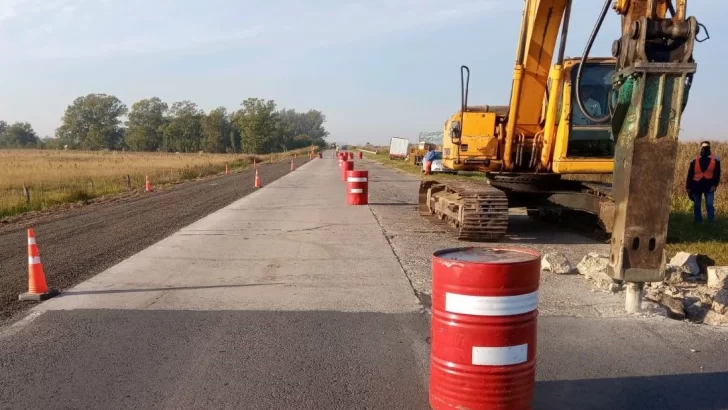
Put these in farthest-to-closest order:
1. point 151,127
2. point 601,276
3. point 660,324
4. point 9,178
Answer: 1. point 151,127
2. point 9,178
3. point 601,276
4. point 660,324

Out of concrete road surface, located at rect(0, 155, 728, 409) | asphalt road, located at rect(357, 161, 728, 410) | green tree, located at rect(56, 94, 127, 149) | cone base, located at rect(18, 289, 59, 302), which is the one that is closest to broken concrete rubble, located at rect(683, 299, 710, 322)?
asphalt road, located at rect(357, 161, 728, 410)

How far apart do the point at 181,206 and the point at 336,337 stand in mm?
13698

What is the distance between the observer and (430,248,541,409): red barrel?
3.57 meters

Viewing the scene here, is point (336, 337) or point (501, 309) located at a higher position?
point (501, 309)

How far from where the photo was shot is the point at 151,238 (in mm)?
11523

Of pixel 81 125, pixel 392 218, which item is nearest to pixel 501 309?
pixel 392 218

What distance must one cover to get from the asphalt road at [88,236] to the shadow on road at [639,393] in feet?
17.7

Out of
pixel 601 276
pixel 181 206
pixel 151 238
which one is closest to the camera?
pixel 601 276

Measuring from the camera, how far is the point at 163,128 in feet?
431

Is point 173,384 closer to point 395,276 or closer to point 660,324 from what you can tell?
point 395,276

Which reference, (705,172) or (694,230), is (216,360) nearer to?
(694,230)

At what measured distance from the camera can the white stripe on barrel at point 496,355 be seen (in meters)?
3.60

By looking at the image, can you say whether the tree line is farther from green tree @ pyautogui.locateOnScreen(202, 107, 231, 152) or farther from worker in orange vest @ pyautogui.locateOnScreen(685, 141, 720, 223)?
worker in orange vest @ pyautogui.locateOnScreen(685, 141, 720, 223)

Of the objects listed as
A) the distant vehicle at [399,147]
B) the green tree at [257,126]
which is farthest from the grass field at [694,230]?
the green tree at [257,126]
